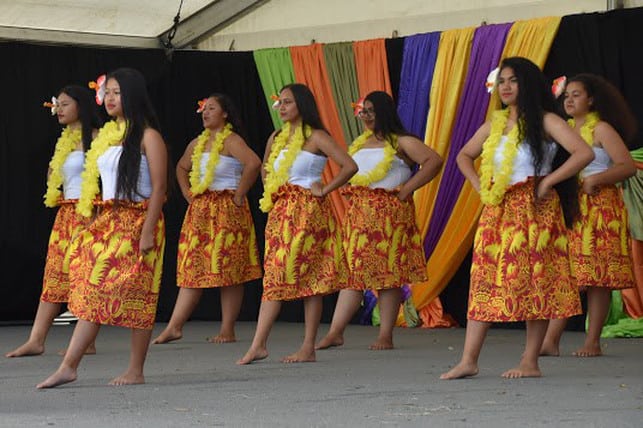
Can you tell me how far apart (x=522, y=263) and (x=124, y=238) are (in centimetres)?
170

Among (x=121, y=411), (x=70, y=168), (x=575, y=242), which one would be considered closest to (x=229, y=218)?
(x=70, y=168)

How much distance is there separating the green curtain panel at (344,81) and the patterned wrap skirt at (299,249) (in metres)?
2.94

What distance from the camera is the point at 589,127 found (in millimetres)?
6914

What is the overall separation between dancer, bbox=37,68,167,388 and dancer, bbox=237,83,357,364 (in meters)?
1.22

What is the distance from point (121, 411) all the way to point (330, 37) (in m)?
5.67

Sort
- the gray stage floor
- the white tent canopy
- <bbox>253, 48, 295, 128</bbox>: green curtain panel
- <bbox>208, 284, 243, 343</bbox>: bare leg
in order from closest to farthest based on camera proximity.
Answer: the gray stage floor
<bbox>208, 284, 243, 343</bbox>: bare leg
the white tent canopy
<bbox>253, 48, 295, 128</bbox>: green curtain panel

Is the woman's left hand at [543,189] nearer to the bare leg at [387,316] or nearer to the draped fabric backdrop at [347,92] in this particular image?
the bare leg at [387,316]

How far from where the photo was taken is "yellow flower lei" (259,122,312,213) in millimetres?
6910

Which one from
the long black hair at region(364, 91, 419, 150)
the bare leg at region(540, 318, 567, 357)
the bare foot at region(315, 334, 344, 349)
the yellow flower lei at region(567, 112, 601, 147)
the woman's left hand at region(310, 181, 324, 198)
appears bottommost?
the bare foot at region(315, 334, 344, 349)

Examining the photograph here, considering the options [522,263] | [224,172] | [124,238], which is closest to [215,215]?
[224,172]

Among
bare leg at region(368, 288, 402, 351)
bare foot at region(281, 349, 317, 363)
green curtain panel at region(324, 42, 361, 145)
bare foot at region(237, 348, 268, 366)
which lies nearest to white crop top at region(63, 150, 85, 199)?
bare foot at region(237, 348, 268, 366)

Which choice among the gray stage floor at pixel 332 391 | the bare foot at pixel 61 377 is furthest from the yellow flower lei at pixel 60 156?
the bare foot at pixel 61 377

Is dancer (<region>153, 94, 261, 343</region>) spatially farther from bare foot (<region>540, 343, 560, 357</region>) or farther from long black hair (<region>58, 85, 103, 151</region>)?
bare foot (<region>540, 343, 560, 357</region>)

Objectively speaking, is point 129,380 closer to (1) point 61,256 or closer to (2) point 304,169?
(2) point 304,169
